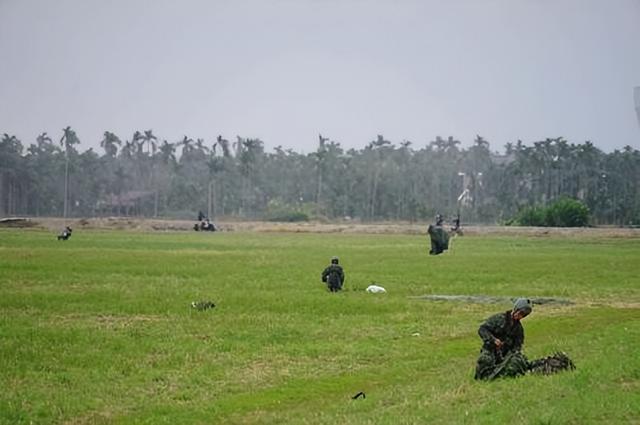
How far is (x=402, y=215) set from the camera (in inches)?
5965

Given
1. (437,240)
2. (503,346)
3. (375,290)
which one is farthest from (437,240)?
(503,346)

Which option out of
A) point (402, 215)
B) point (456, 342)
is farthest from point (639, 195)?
point (456, 342)

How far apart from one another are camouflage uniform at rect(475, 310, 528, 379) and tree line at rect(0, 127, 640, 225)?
4694 inches

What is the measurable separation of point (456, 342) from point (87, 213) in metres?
142

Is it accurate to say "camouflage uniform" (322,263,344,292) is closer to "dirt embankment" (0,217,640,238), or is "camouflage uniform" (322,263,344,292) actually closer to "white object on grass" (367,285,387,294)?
"white object on grass" (367,285,387,294)

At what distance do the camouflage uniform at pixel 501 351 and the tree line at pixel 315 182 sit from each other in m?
119

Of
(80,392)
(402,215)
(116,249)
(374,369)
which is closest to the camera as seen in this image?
(80,392)

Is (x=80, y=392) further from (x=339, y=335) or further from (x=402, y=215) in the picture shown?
(x=402, y=215)

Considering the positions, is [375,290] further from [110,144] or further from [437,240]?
[110,144]

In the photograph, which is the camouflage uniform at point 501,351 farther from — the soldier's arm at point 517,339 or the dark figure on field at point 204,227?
the dark figure on field at point 204,227

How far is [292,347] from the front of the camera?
20.4 metres

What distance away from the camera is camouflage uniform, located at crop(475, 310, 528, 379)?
15.6 metres

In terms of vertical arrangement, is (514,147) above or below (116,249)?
above

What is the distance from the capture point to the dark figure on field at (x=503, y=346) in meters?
15.6
